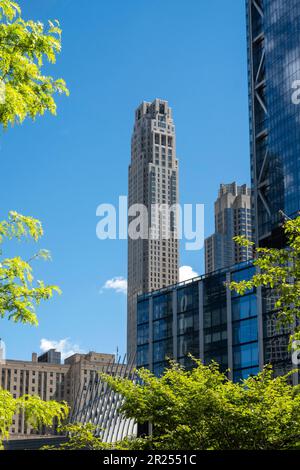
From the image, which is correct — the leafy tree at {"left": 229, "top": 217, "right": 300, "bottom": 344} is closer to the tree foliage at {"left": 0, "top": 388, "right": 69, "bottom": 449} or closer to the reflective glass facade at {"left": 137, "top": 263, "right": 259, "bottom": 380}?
the tree foliage at {"left": 0, "top": 388, "right": 69, "bottom": 449}

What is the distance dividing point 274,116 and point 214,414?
114494 mm

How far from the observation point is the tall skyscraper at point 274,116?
135 m

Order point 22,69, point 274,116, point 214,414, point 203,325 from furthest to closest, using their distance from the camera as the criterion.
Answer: point 274,116 → point 203,325 → point 214,414 → point 22,69

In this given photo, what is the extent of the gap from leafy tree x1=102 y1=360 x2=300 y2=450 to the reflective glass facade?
66812 mm

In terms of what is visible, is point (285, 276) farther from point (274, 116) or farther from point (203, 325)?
point (274, 116)

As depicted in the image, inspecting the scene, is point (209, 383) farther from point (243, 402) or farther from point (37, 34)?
point (37, 34)

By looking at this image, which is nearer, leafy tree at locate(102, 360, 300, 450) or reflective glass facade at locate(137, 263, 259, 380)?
leafy tree at locate(102, 360, 300, 450)

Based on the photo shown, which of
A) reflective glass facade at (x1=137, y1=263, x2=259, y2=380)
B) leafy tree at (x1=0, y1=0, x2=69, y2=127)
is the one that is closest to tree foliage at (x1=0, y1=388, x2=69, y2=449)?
leafy tree at (x1=0, y1=0, x2=69, y2=127)

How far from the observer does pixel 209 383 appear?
33312mm

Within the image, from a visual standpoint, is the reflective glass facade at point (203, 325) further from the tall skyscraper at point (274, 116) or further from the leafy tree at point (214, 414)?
the leafy tree at point (214, 414)

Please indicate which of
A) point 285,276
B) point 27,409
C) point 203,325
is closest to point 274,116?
point 203,325

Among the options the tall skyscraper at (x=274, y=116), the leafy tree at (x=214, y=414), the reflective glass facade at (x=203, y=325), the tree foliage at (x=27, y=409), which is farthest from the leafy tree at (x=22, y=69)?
the tall skyscraper at (x=274, y=116)

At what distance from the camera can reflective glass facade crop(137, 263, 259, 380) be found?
332 ft

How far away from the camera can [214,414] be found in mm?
30688
